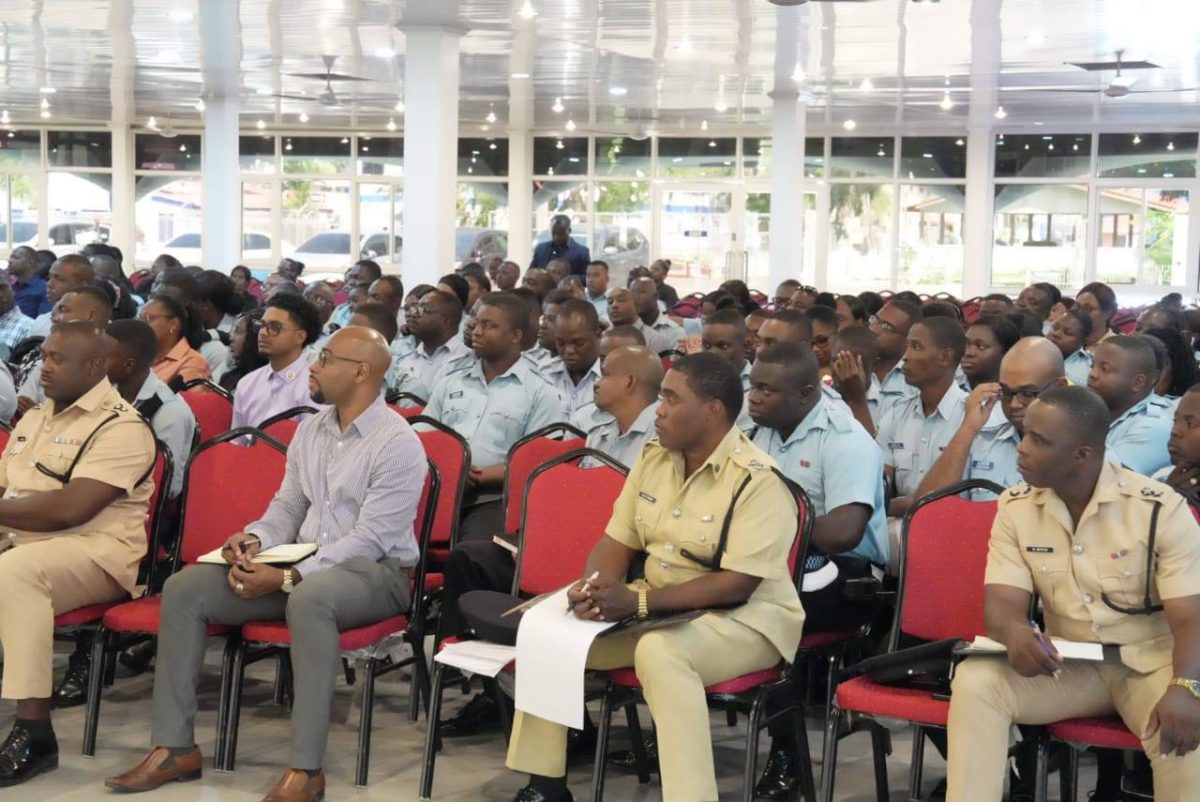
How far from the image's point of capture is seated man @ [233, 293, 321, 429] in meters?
6.10

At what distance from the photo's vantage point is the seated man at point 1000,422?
16.1ft

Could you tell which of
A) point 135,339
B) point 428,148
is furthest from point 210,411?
point 428,148

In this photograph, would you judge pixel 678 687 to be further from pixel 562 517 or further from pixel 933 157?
pixel 933 157

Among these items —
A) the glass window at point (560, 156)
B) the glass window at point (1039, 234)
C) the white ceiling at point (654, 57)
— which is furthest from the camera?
the glass window at point (560, 156)

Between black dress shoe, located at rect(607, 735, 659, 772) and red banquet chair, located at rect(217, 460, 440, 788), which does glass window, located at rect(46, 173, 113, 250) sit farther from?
black dress shoe, located at rect(607, 735, 659, 772)

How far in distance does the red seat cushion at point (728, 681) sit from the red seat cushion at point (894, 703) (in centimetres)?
25

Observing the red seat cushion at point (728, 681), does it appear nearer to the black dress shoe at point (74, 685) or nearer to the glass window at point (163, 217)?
the black dress shoe at point (74, 685)

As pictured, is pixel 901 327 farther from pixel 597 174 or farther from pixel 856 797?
pixel 597 174

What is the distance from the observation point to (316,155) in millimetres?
27719

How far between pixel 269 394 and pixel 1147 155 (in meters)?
21.0

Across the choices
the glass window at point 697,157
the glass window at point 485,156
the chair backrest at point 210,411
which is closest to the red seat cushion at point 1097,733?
the chair backrest at point 210,411

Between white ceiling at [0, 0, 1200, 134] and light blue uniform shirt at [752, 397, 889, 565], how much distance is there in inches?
285

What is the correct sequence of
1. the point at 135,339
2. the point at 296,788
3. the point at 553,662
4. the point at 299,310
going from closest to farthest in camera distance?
1. the point at 553,662
2. the point at 296,788
3. the point at 135,339
4. the point at 299,310

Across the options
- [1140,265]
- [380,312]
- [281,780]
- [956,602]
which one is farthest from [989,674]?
[1140,265]
